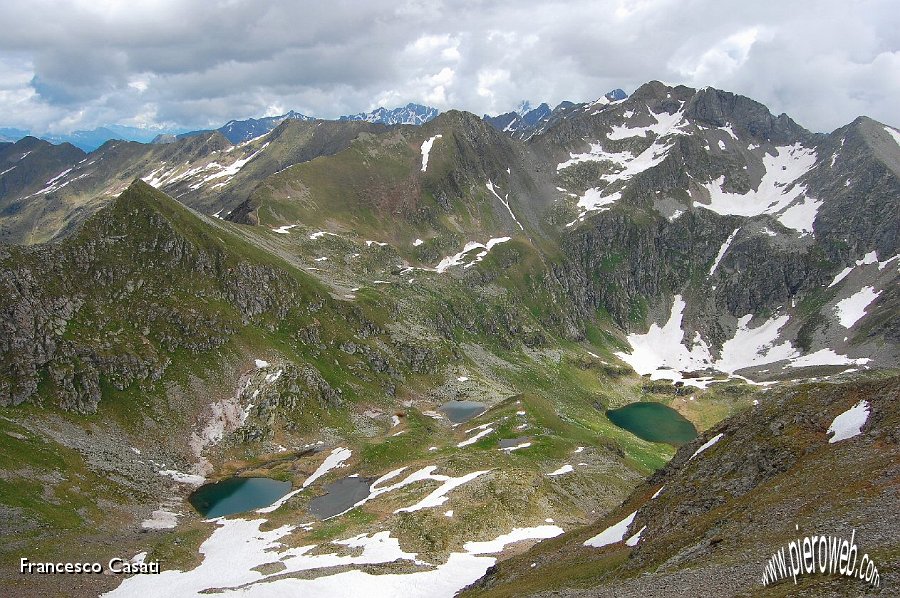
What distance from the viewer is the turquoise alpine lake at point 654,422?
531 feet

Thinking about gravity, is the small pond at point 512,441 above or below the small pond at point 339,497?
above

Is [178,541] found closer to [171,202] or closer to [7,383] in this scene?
[7,383]

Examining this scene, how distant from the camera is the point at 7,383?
306ft

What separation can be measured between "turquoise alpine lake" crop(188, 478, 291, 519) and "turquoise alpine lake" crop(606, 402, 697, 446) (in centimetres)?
10618

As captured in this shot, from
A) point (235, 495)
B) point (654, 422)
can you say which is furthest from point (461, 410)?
point (654, 422)

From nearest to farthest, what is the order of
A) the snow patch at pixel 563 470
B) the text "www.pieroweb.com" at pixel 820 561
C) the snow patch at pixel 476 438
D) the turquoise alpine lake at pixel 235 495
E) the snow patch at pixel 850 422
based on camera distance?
1. the text "www.pieroweb.com" at pixel 820 561
2. the snow patch at pixel 850 422
3. the snow patch at pixel 563 470
4. the turquoise alpine lake at pixel 235 495
5. the snow patch at pixel 476 438

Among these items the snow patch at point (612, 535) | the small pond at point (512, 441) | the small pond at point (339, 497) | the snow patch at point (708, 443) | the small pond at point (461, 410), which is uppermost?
the small pond at point (461, 410)

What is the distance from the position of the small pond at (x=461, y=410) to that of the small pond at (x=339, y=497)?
131 ft

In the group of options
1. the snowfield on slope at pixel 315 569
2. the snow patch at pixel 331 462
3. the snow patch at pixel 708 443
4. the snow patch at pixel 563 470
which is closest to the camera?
the snow patch at pixel 708 443

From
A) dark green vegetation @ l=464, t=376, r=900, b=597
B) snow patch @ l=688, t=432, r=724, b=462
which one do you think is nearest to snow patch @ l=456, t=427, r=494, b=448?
dark green vegetation @ l=464, t=376, r=900, b=597

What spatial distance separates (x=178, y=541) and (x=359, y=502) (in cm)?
2423

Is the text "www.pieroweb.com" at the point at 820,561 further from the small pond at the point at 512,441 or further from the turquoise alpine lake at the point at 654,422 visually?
the turquoise alpine lake at the point at 654,422

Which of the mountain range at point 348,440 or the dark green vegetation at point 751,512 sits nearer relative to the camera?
the dark green vegetation at point 751,512

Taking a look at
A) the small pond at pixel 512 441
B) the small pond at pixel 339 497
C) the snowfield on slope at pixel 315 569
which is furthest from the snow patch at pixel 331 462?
the small pond at pixel 512 441
